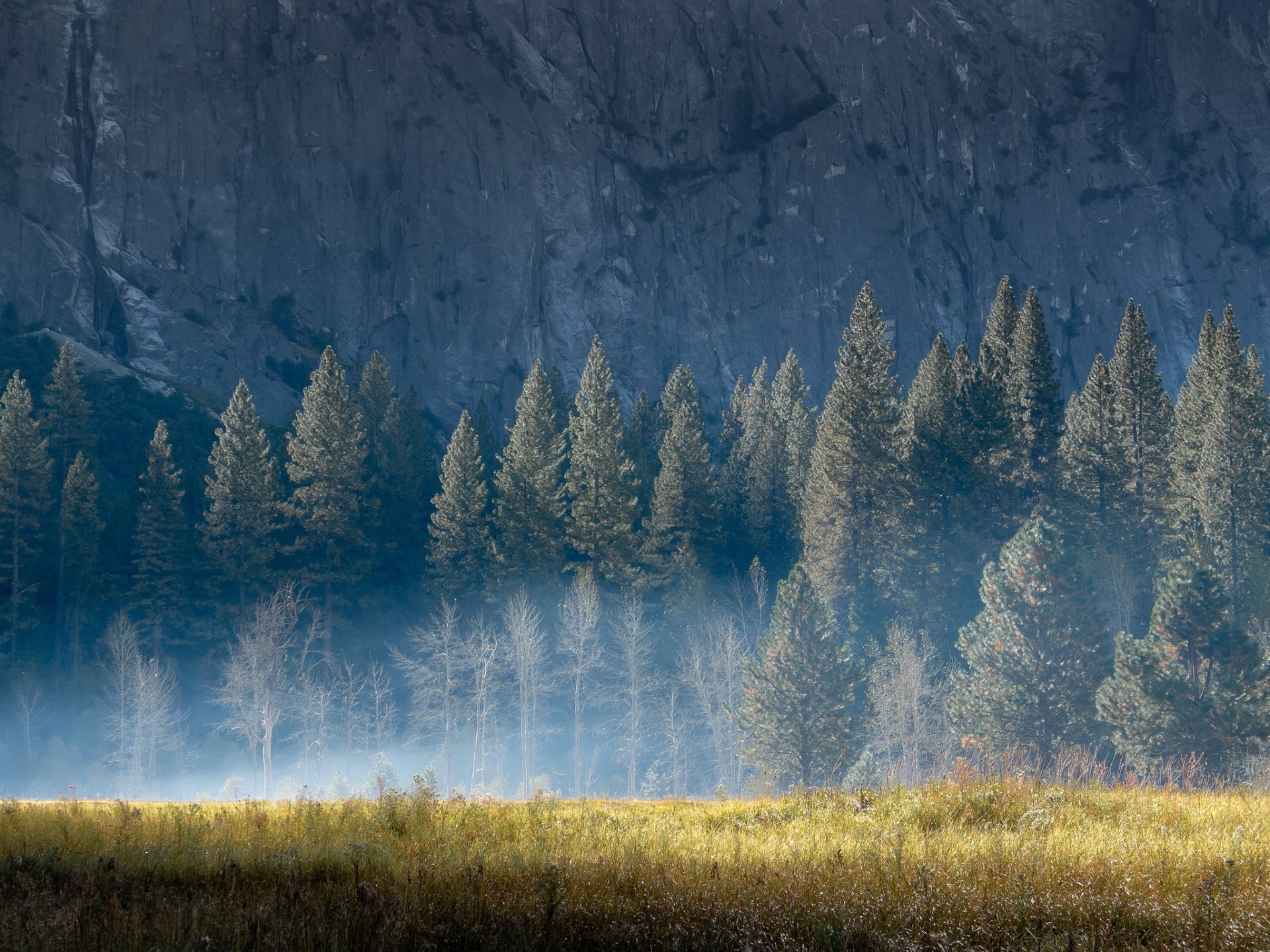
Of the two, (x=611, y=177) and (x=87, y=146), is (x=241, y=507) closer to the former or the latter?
(x=87, y=146)

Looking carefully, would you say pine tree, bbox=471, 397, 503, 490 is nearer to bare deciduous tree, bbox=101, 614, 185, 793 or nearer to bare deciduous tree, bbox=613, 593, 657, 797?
bare deciduous tree, bbox=613, 593, 657, 797

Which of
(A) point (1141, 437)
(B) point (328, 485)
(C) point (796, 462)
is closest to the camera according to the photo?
(A) point (1141, 437)

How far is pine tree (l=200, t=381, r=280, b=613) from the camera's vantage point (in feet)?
186

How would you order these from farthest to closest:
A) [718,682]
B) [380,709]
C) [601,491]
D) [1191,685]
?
[601,491] < [380,709] < [718,682] < [1191,685]

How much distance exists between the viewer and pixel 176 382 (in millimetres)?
84562

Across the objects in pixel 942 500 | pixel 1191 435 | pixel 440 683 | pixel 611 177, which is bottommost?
pixel 440 683

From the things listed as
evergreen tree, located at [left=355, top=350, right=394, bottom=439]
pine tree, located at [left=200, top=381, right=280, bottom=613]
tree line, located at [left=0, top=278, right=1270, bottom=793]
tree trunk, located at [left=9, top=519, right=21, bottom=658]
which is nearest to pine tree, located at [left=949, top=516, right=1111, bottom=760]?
tree line, located at [left=0, top=278, right=1270, bottom=793]

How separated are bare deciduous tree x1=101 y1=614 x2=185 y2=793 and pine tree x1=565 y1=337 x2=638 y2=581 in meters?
24.9

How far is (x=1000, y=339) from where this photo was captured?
206 ft

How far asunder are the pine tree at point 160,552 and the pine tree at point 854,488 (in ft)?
127

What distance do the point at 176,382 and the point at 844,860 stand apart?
8965 centimetres

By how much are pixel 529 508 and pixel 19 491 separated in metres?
30.1

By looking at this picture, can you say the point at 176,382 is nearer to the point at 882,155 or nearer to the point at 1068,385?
the point at 882,155

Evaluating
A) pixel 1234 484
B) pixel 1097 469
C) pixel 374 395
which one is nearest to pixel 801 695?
pixel 1097 469
